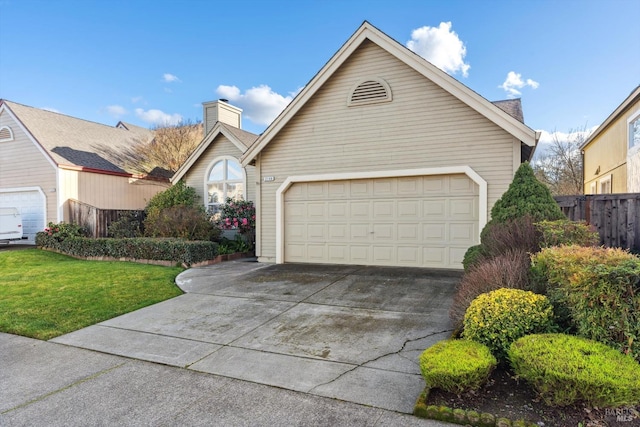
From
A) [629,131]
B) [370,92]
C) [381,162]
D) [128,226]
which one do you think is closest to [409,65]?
[370,92]

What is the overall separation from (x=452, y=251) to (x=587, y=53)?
1205 cm

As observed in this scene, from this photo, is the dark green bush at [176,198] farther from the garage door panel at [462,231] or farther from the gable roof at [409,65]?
the garage door panel at [462,231]

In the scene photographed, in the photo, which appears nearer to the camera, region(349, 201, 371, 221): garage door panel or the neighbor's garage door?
the neighbor's garage door

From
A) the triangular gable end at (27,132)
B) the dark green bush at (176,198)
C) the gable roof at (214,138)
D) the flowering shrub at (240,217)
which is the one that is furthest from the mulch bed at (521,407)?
the triangular gable end at (27,132)

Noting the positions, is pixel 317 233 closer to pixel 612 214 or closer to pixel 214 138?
pixel 214 138

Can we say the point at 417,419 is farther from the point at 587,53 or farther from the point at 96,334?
the point at 587,53

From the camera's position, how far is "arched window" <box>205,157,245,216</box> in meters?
15.0

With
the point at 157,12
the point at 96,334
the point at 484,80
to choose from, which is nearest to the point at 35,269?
the point at 96,334

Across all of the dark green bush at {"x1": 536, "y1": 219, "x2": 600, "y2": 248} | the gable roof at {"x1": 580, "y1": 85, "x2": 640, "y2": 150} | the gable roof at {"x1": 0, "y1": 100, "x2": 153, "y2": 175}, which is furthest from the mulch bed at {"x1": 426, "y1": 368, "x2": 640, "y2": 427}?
the gable roof at {"x1": 0, "y1": 100, "x2": 153, "y2": 175}

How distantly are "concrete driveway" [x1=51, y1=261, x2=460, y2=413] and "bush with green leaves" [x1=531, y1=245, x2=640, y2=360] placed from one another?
166 cm

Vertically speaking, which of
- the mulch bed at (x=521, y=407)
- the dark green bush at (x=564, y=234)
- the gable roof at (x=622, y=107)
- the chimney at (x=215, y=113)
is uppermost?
the chimney at (x=215, y=113)

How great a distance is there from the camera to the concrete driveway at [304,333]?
12.7 feet

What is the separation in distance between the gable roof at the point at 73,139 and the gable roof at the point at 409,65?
931 centimetres

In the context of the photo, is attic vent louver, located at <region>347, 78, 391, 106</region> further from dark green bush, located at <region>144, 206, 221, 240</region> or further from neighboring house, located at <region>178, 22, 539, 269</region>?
dark green bush, located at <region>144, 206, 221, 240</region>
